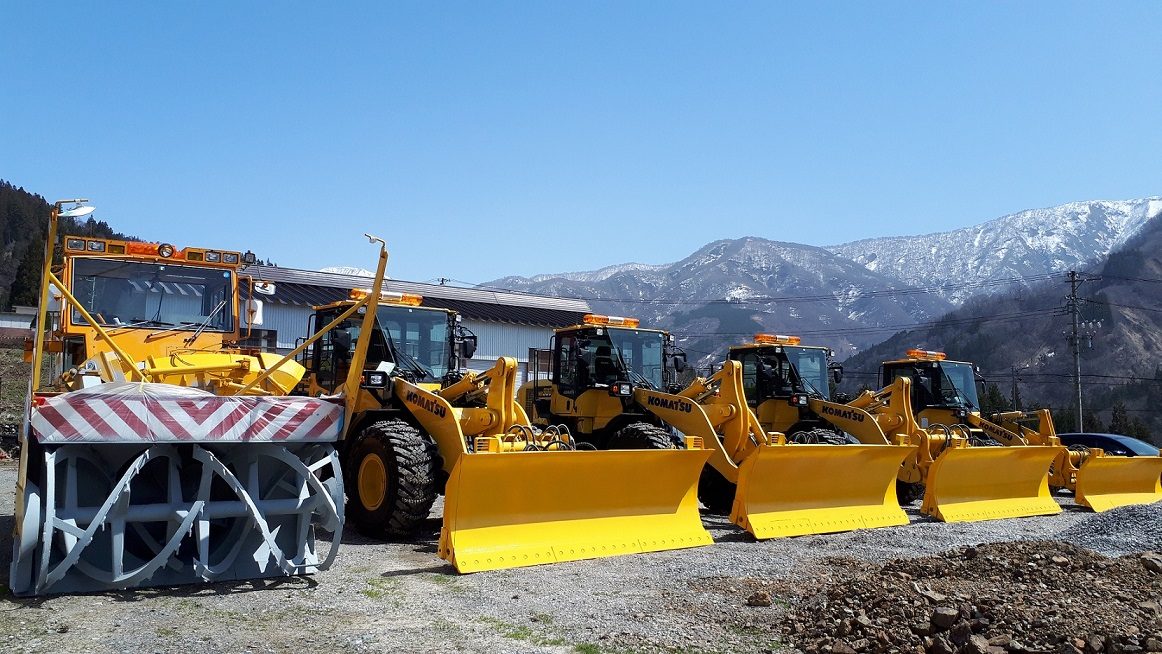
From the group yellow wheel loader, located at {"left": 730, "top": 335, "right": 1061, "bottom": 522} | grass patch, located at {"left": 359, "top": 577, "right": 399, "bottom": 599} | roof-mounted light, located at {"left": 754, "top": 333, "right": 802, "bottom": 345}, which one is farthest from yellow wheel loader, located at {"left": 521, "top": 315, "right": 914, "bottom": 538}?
grass patch, located at {"left": 359, "top": 577, "right": 399, "bottom": 599}

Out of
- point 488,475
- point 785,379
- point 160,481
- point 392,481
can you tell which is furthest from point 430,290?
point 160,481

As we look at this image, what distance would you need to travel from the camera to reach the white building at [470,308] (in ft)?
99.2

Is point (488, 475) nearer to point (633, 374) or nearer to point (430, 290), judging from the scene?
point (633, 374)

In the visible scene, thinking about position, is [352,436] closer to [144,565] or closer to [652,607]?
[144,565]

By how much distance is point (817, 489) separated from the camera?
10.8 meters

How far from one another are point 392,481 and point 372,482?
554mm

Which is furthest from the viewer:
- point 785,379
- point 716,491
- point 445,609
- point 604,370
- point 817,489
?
point 785,379

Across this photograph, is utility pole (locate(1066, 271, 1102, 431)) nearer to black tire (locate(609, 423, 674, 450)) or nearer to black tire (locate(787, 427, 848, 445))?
black tire (locate(787, 427, 848, 445))

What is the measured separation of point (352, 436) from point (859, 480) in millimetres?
6112

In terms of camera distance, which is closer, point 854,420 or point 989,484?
point 989,484

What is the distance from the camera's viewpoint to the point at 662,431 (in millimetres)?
10734

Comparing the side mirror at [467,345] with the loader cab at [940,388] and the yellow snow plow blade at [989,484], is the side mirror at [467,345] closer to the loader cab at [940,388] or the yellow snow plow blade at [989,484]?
the yellow snow plow blade at [989,484]

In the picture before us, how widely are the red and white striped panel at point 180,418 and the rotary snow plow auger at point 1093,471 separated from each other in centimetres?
1212

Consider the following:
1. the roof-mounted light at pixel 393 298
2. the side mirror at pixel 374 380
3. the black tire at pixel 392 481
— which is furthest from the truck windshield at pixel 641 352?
the black tire at pixel 392 481
